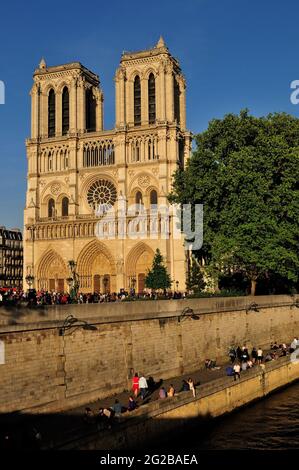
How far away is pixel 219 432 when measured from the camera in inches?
906

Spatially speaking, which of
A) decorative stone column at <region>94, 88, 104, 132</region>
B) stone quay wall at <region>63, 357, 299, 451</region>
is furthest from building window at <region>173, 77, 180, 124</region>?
stone quay wall at <region>63, 357, 299, 451</region>

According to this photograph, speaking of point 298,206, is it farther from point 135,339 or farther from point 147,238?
point 147,238

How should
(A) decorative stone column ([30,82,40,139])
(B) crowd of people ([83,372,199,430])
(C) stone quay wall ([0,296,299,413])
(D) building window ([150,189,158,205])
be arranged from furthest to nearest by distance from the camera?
1. (A) decorative stone column ([30,82,40,139])
2. (D) building window ([150,189,158,205])
3. (C) stone quay wall ([0,296,299,413])
4. (B) crowd of people ([83,372,199,430])

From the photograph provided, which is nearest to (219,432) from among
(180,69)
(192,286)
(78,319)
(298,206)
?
(78,319)

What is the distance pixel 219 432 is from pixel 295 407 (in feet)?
19.4

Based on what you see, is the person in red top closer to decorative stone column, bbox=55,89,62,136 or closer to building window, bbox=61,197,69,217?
building window, bbox=61,197,69,217

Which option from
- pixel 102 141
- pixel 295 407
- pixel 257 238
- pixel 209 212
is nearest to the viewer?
pixel 295 407

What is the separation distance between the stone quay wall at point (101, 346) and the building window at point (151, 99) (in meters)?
33.3

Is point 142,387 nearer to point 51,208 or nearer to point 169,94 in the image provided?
point 169,94

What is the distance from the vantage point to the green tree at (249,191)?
3775 cm

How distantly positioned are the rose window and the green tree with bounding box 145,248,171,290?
10.7 meters

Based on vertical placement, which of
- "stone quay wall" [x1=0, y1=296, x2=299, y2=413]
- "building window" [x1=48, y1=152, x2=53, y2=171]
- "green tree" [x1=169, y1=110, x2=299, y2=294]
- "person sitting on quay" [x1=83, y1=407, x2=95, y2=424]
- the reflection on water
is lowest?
the reflection on water

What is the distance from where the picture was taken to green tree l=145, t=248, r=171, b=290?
176 ft

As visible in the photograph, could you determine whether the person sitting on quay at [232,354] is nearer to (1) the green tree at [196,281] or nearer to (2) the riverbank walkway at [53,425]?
(2) the riverbank walkway at [53,425]
